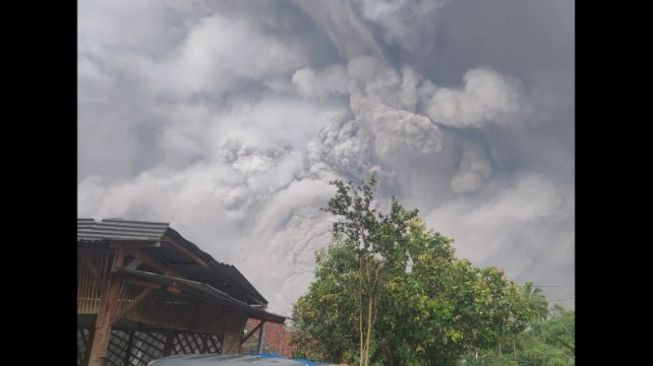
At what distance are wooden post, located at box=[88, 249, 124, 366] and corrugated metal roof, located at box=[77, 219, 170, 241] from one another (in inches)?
18.6

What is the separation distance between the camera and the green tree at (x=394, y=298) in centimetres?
1588

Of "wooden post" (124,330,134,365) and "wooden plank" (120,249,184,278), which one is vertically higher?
"wooden plank" (120,249,184,278)

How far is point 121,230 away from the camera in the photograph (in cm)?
845

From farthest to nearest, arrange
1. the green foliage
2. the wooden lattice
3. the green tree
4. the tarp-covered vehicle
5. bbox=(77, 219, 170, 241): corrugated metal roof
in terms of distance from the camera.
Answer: the green foliage < the green tree < the wooden lattice < bbox=(77, 219, 170, 241): corrugated metal roof < the tarp-covered vehicle

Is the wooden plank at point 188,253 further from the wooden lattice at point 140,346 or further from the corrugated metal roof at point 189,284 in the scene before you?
the wooden lattice at point 140,346

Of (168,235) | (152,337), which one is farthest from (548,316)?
(168,235)

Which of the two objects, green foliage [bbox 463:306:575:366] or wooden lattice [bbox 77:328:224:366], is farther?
green foliage [bbox 463:306:575:366]

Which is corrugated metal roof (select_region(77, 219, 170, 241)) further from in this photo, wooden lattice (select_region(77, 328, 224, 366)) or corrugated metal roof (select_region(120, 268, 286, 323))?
wooden lattice (select_region(77, 328, 224, 366))

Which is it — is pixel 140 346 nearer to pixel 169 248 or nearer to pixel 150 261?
pixel 150 261

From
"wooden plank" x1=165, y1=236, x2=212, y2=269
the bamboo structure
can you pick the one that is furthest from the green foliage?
"wooden plank" x1=165, y1=236, x2=212, y2=269

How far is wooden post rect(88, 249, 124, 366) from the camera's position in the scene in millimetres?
8172
